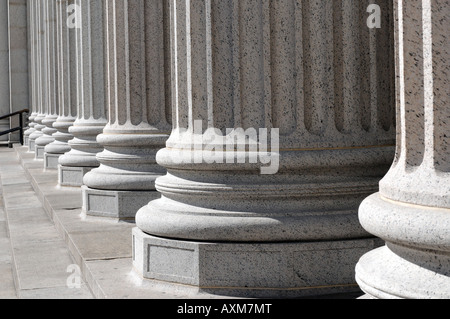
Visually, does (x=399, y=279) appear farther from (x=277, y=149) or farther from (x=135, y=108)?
(x=135, y=108)

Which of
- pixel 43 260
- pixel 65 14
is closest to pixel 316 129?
pixel 43 260

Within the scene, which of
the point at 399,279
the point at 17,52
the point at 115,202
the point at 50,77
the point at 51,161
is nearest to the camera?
the point at 399,279

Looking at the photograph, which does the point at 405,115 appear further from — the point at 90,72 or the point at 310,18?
the point at 90,72

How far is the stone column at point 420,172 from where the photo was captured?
235 inches

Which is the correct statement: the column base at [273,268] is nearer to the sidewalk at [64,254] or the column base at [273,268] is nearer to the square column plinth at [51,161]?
the sidewalk at [64,254]

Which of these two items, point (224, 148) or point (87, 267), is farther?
point (87, 267)

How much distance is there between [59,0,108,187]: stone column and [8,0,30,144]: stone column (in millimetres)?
35231

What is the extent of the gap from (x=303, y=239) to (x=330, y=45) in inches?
109

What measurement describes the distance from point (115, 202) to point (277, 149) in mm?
7210

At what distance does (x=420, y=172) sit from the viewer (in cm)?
630

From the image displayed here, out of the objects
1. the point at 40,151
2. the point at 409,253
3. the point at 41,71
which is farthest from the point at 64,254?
the point at 41,71

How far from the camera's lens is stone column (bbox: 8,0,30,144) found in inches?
2238

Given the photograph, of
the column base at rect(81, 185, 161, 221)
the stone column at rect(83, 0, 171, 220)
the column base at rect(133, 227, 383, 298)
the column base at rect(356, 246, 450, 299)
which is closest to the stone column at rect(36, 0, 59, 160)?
the stone column at rect(83, 0, 171, 220)

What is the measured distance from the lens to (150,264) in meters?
10.6
